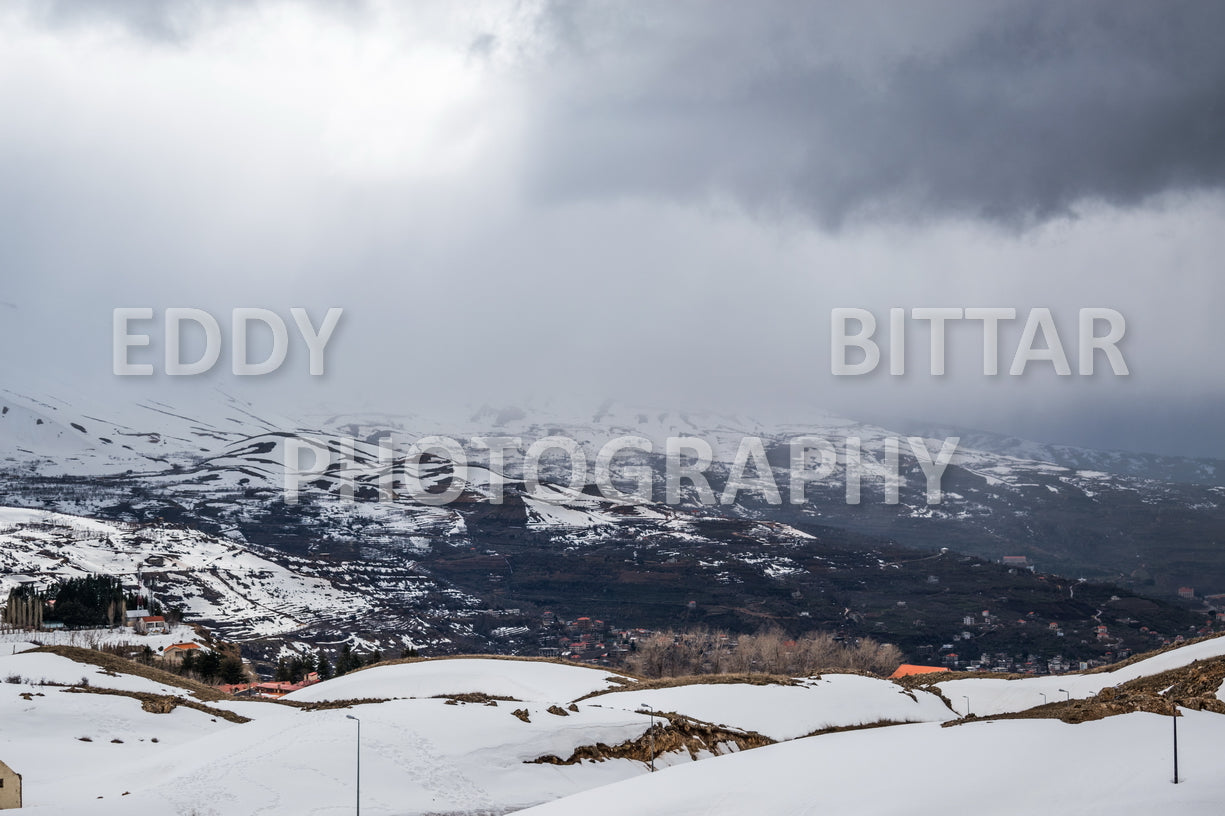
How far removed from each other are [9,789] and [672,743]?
18.0 m

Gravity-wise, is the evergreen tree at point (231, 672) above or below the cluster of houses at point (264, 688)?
above

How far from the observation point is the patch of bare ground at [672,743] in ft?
95.3

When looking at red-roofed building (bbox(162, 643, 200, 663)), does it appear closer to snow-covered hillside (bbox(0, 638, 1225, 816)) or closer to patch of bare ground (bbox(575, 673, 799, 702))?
snow-covered hillside (bbox(0, 638, 1225, 816))

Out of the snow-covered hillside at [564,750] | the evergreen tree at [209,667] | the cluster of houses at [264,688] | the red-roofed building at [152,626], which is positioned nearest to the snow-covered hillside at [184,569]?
the red-roofed building at [152,626]

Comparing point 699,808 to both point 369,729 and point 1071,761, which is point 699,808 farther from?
point 369,729

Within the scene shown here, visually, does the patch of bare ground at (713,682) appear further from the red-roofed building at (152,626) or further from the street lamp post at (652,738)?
the red-roofed building at (152,626)

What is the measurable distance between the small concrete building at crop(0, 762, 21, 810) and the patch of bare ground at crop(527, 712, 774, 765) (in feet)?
43.1

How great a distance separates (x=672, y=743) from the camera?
98.5 ft

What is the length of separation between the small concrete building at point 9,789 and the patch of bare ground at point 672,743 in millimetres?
13122

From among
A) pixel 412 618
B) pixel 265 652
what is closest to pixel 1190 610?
pixel 412 618

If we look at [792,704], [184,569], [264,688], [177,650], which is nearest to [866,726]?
[792,704]

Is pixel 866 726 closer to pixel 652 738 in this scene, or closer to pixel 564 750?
pixel 652 738

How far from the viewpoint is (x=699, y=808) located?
62.0ft

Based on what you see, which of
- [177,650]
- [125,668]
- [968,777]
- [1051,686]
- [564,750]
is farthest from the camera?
[177,650]
